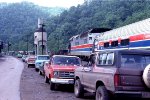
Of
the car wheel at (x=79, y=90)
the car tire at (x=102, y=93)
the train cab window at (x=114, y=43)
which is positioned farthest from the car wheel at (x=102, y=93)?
the train cab window at (x=114, y=43)

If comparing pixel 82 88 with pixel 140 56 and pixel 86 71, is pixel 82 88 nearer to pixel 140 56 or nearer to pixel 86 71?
pixel 86 71

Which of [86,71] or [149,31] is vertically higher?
[149,31]

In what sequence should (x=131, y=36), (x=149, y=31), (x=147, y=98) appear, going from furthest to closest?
(x=131, y=36), (x=149, y=31), (x=147, y=98)

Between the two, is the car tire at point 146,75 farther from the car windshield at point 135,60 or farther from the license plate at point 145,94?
the car windshield at point 135,60

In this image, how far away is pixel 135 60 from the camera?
31.1ft

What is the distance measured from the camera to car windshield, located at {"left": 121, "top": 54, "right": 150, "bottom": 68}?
30.6 ft

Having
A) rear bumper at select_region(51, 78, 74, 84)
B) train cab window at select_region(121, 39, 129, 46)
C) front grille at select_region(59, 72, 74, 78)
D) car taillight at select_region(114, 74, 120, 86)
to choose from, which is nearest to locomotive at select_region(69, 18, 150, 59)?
train cab window at select_region(121, 39, 129, 46)

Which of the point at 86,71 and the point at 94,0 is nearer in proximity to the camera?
the point at 86,71

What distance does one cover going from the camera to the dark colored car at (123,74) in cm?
895

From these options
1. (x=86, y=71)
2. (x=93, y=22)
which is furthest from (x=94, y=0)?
(x=86, y=71)

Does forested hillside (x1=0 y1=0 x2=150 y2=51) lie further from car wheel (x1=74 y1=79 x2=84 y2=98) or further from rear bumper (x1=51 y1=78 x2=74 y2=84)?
car wheel (x1=74 y1=79 x2=84 y2=98)

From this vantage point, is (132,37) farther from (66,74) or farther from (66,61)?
(66,74)

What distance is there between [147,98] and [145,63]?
100 cm

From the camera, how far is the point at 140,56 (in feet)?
31.5
